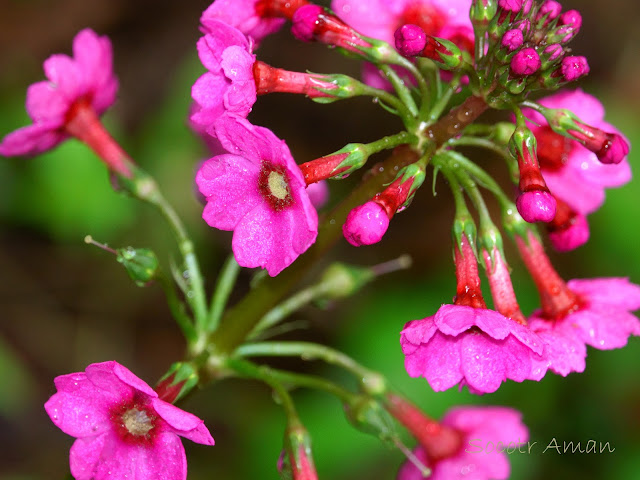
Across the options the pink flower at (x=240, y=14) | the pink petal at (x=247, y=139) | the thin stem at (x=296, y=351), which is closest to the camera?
the pink petal at (x=247, y=139)

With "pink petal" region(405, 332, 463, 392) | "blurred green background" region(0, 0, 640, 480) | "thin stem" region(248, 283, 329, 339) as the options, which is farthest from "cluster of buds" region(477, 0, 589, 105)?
"blurred green background" region(0, 0, 640, 480)

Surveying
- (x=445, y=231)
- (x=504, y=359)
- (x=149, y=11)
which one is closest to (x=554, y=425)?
(x=445, y=231)

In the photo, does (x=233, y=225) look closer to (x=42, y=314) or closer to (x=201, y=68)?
(x=201, y=68)

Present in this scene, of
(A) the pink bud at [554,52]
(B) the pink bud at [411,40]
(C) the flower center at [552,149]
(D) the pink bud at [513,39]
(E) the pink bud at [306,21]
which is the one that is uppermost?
(E) the pink bud at [306,21]

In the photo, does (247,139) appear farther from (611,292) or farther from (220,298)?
(611,292)

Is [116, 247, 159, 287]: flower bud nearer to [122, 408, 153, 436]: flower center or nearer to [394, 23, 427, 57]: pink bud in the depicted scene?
[122, 408, 153, 436]: flower center

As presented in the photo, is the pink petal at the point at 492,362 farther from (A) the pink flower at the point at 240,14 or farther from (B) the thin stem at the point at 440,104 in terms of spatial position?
(A) the pink flower at the point at 240,14

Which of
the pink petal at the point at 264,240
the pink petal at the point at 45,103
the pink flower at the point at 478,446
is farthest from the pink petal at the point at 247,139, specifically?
the pink flower at the point at 478,446
